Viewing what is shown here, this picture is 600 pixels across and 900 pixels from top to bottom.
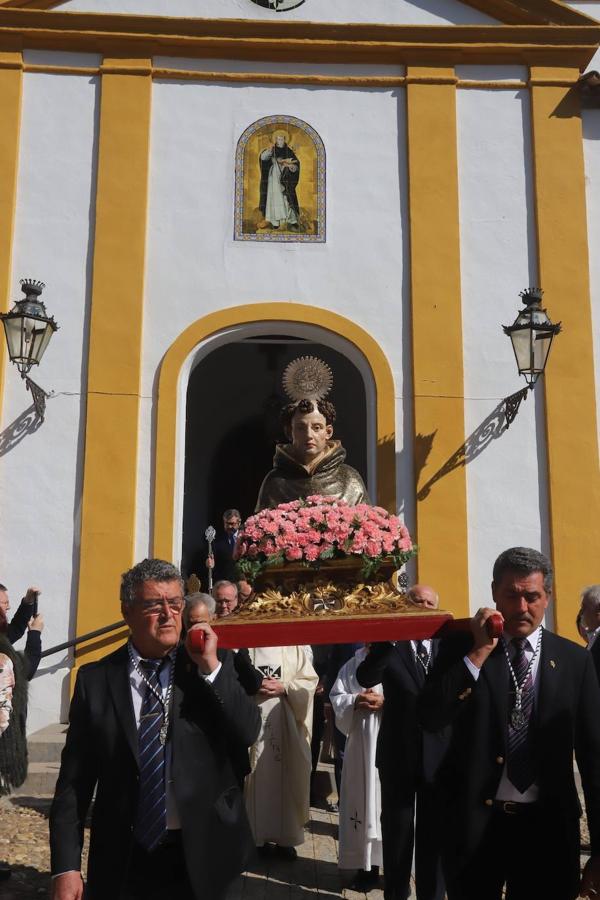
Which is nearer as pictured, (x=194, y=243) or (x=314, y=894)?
(x=314, y=894)

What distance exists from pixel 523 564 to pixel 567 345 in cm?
616

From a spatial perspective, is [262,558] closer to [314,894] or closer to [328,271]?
[314,894]

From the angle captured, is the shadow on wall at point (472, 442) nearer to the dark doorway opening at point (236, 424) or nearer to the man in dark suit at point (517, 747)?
the dark doorway opening at point (236, 424)

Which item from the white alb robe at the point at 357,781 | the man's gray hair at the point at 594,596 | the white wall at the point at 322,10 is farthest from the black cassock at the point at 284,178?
the man's gray hair at the point at 594,596

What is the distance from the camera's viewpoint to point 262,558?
4.54 meters

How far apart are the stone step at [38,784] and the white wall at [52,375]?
131cm

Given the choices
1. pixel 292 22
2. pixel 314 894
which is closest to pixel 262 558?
pixel 314 894

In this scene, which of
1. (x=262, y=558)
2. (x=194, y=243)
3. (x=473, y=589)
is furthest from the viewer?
(x=194, y=243)

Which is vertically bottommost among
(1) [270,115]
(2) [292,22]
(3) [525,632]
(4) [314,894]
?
(4) [314,894]

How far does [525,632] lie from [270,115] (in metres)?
7.53

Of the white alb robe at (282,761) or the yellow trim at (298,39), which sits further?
the yellow trim at (298,39)

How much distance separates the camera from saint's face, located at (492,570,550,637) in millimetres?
3723

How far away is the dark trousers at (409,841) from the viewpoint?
4891mm

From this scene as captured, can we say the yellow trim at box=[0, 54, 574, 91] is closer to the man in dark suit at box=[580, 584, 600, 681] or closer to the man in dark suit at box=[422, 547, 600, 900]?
the man in dark suit at box=[580, 584, 600, 681]
